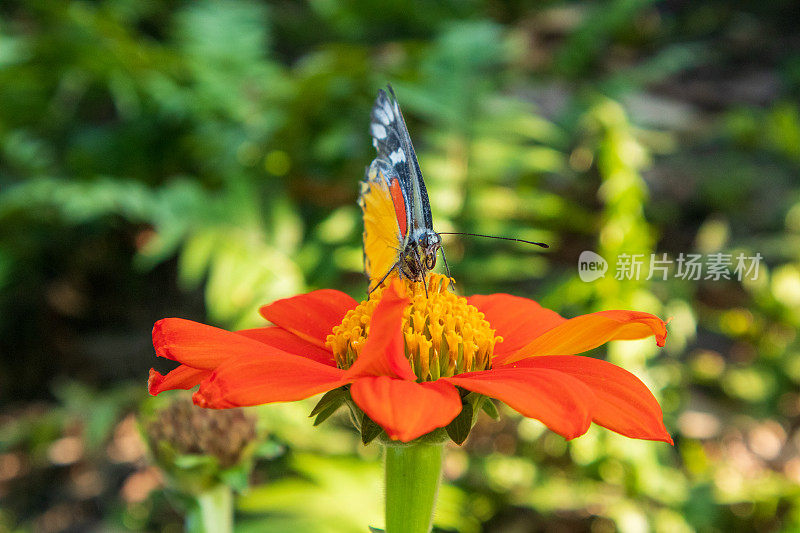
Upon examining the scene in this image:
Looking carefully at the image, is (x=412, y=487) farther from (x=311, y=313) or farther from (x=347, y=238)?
(x=347, y=238)

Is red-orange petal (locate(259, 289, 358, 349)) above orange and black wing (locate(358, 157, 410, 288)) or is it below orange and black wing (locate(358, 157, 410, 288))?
below

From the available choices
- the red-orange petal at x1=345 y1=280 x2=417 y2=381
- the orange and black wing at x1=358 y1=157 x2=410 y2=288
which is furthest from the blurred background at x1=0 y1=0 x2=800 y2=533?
the red-orange petal at x1=345 y1=280 x2=417 y2=381

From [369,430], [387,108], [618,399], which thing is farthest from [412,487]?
[387,108]

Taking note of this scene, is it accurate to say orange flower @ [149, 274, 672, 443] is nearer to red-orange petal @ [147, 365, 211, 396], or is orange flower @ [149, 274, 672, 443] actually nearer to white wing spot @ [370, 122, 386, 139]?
red-orange petal @ [147, 365, 211, 396]

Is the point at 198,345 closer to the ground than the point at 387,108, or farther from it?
closer to the ground

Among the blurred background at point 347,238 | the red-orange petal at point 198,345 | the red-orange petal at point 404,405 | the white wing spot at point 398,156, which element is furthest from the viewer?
the blurred background at point 347,238

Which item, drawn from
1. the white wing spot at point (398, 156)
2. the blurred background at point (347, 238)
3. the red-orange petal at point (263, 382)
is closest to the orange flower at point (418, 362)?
the red-orange petal at point (263, 382)

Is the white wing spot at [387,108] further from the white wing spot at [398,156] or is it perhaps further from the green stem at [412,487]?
the green stem at [412,487]
